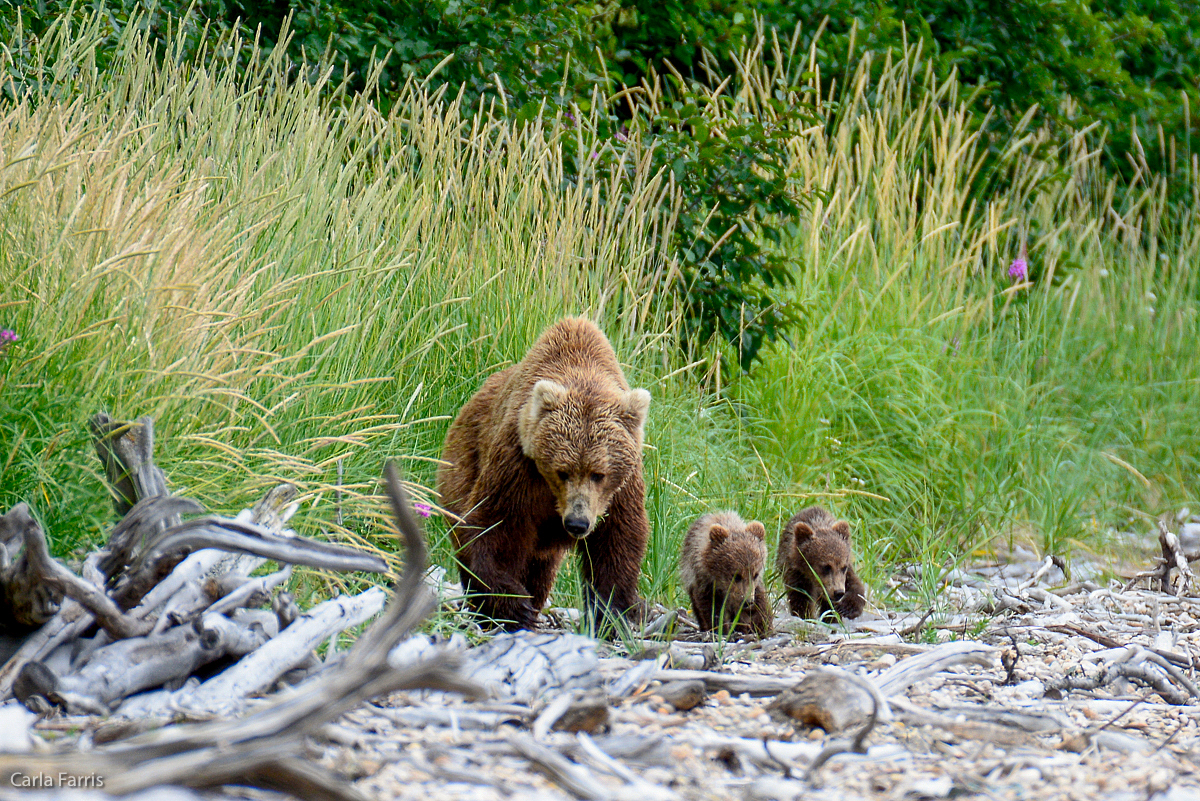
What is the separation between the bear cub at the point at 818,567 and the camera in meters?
4.14

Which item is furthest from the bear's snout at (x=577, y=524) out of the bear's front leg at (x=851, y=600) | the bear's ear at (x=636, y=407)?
the bear's front leg at (x=851, y=600)

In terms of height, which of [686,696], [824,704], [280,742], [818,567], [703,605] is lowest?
[703,605]

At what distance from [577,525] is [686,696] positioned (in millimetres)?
875

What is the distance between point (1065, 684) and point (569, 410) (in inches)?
65.1

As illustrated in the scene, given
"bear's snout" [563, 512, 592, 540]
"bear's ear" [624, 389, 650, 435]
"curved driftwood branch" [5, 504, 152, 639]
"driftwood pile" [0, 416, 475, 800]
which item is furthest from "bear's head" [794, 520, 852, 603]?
"curved driftwood branch" [5, 504, 152, 639]

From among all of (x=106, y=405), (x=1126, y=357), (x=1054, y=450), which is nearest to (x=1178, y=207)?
(x=1126, y=357)

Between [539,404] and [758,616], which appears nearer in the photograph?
[539,404]

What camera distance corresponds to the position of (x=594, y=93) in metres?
5.95

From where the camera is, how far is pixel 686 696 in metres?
2.50

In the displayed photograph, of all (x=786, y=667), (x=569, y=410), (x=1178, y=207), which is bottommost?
(x=786, y=667)

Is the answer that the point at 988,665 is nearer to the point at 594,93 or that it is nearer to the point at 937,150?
the point at 594,93

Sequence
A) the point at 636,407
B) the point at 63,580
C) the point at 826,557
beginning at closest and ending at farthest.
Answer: the point at 63,580 < the point at 636,407 < the point at 826,557

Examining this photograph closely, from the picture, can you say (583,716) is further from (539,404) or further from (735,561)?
(735,561)

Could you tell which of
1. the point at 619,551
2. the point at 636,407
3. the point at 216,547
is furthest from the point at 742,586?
the point at 216,547
